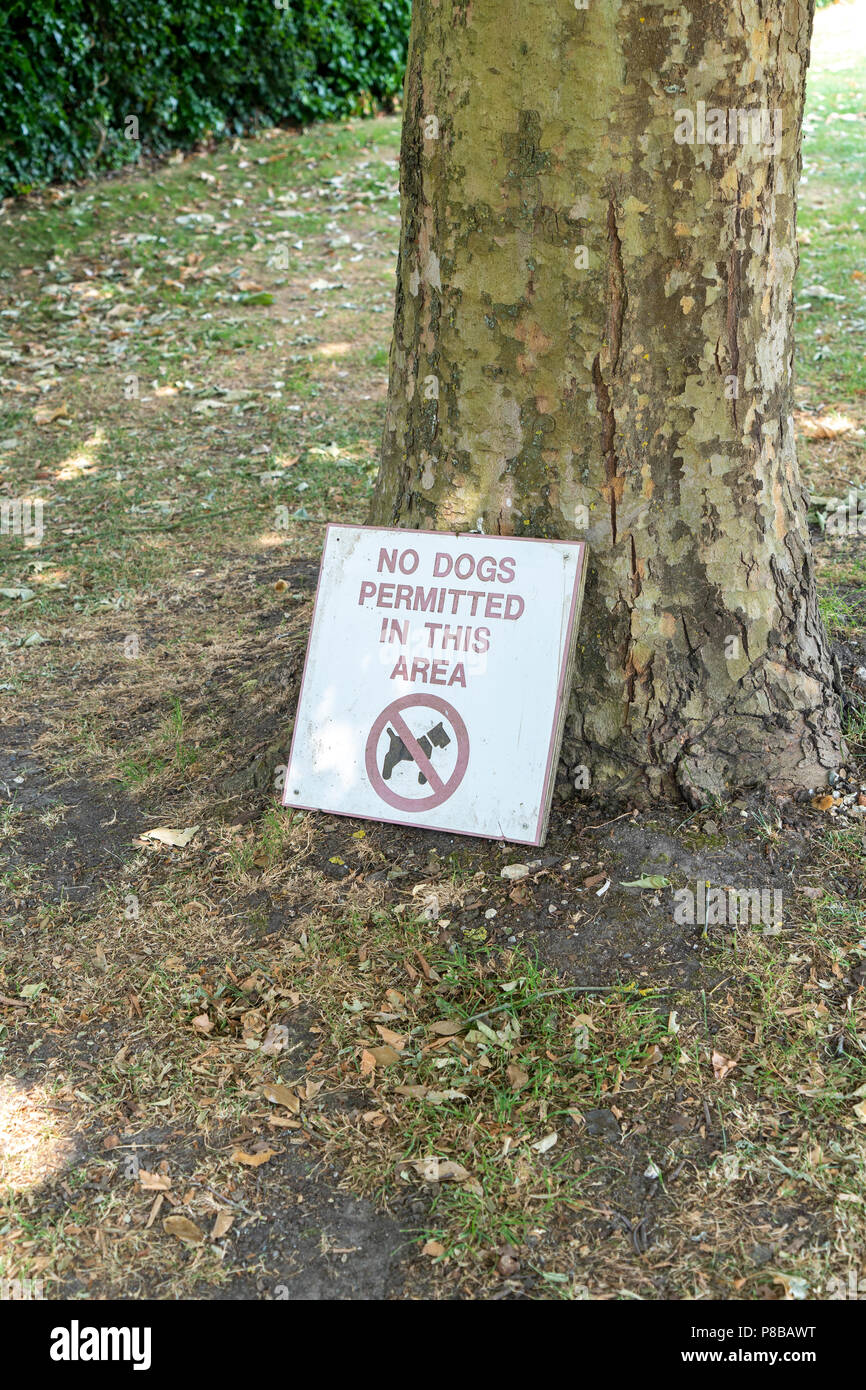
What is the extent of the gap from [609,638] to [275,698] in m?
1.24

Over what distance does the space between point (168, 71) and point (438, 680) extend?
945 centimetres

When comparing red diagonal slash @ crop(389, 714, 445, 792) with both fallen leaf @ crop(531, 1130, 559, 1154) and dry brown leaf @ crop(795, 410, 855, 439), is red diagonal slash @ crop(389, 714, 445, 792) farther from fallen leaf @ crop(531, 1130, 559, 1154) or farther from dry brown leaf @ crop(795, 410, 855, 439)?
dry brown leaf @ crop(795, 410, 855, 439)

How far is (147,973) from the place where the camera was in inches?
109

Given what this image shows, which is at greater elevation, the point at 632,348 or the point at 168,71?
the point at 168,71

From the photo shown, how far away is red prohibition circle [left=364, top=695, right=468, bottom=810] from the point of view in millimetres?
2906

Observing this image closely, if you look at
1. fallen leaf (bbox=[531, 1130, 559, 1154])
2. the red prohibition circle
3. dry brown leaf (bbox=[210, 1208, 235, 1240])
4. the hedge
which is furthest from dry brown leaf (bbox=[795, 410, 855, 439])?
the hedge

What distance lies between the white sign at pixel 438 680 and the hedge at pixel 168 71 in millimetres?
7960

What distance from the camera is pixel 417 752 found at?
2.96m

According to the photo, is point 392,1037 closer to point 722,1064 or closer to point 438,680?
point 722,1064

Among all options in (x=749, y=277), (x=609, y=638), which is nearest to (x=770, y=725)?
(x=609, y=638)

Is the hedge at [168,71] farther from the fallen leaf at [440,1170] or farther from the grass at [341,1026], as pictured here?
the fallen leaf at [440,1170]

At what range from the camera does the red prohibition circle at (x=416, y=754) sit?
2906mm

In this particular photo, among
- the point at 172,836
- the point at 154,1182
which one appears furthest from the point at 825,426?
the point at 154,1182

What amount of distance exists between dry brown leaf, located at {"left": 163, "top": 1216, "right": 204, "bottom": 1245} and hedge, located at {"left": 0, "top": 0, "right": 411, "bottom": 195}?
30.2ft
